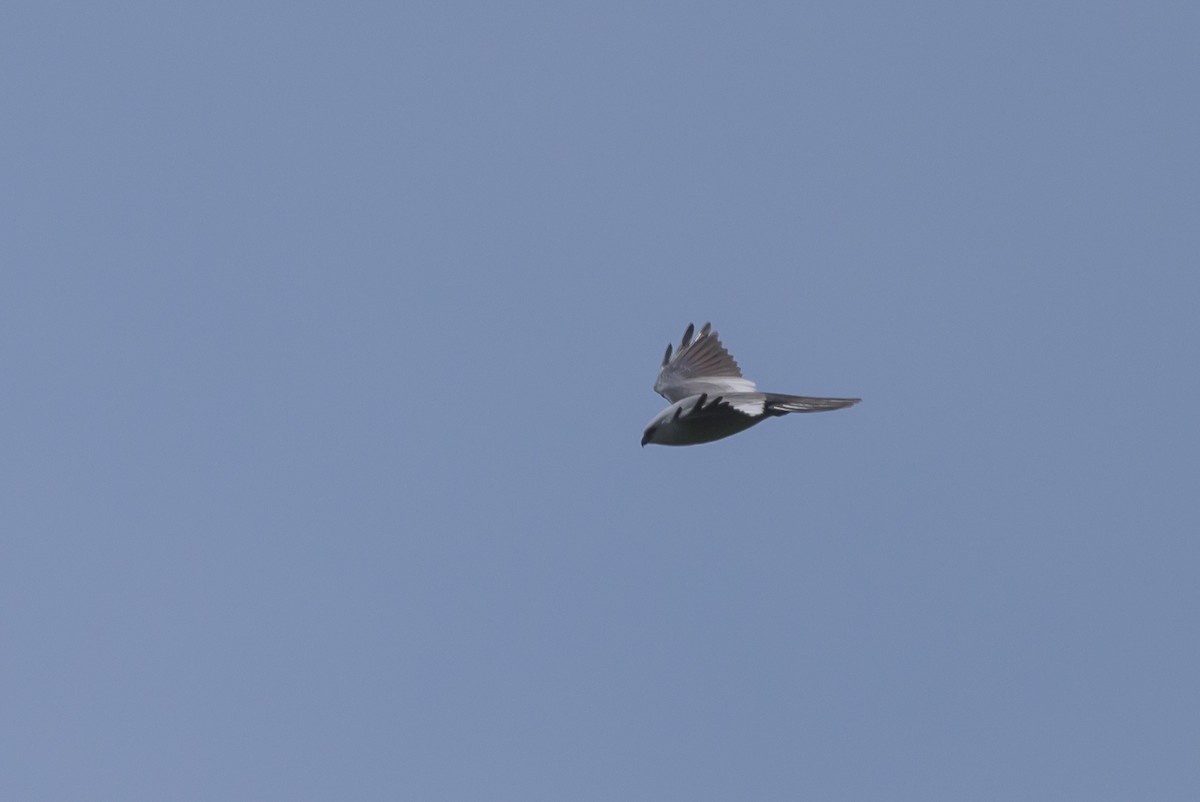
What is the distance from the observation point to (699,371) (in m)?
27.7

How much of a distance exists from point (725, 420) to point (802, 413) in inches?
46.7

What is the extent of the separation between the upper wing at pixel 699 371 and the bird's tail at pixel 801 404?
428cm

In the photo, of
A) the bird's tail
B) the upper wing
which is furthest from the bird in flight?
the upper wing

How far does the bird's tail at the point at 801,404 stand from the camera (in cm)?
2125

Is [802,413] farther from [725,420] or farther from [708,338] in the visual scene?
[708,338]

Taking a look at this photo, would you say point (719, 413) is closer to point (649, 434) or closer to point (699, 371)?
point (649, 434)

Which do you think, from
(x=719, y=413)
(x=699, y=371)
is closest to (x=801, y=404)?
(x=719, y=413)

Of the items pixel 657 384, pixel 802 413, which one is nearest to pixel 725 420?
pixel 802 413

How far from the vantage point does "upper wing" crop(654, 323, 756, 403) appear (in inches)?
1045

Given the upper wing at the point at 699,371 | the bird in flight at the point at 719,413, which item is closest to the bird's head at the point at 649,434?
the bird in flight at the point at 719,413

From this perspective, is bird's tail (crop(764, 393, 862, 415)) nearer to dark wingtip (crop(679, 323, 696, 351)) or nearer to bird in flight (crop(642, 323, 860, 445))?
bird in flight (crop(642, 323, 860, 445))

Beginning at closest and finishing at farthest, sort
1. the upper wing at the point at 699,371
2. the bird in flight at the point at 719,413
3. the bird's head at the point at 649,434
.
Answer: the bird in flight at the point at 719,413
the bird's head at the point at 649,434
the upper wing at the point at 699,371

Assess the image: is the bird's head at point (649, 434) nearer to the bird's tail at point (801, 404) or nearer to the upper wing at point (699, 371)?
the bird's tail at point (801, 404)

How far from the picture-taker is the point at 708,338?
1121 inches
